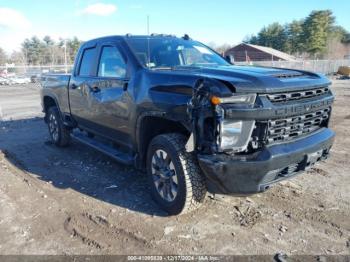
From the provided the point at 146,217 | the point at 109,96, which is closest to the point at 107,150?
the point at 109,96

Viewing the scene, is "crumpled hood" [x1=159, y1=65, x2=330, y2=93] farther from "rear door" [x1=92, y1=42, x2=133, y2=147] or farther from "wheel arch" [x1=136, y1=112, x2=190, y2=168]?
"rear door" [x1=92, y1=42, x2=133, y2=147]

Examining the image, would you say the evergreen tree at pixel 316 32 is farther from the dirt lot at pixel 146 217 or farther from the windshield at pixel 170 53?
the windshield at pixel 170 53

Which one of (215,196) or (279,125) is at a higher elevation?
(279,125)

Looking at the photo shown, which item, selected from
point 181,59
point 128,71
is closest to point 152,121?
point 128,71

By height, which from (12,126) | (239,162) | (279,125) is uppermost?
(279,125)

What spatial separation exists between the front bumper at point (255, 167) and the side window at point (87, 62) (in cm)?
295

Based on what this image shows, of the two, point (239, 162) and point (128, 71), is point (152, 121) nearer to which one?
point (128, 71)

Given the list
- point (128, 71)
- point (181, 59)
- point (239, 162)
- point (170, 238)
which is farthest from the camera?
point (181, 59)

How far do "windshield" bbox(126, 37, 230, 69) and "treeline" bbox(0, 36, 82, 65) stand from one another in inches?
2428

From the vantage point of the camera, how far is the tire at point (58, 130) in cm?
684

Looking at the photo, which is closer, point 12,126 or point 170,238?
point 170,238

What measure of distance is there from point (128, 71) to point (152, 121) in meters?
0.74

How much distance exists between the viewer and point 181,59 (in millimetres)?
4625

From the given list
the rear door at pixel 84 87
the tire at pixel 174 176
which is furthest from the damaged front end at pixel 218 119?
the rear door at pixel 84 87
